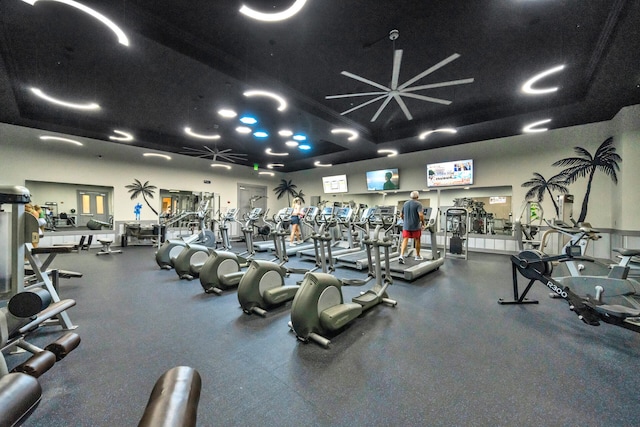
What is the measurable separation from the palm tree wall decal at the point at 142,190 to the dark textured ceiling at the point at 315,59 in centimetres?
268

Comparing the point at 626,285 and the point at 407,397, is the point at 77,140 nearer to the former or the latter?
the point at 407,397

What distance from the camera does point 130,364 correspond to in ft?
6.58

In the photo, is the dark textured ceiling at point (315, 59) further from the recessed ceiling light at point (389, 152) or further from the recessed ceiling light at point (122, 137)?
the recessed ceiling light at point (389, 152)

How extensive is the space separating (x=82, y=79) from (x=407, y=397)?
6796mm

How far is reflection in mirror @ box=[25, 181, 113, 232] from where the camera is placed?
8.51 metres

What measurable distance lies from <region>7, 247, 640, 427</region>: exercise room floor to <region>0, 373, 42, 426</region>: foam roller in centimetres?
112

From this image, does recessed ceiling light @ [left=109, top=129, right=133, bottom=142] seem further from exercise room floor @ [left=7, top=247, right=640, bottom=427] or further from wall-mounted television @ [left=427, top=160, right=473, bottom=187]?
wall-mounted television @ [left=427, top=160, right=473, bottom=187]

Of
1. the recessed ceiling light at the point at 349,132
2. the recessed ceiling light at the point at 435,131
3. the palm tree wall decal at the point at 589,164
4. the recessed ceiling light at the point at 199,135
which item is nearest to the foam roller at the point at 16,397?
the recessed ceiling light at the point at 349,132

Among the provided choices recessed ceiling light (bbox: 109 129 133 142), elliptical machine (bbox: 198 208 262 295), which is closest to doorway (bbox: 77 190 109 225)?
recessed ceiling light (bbox: 109 129 133 142)

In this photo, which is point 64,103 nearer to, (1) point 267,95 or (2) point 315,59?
(1) point 267,95

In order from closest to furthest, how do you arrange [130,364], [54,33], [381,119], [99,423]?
1. [99,423]
2. [130,364]
3. [54,33]
4. [381,119]

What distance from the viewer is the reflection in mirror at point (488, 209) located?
813 cm

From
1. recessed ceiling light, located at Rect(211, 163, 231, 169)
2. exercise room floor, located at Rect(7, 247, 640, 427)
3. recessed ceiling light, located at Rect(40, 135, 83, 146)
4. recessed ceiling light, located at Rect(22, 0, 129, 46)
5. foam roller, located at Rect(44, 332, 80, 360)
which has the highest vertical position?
recessed ceiling light, located at Rect(22, 0, 129, 46)

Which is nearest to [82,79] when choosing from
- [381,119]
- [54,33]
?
[54,33]
